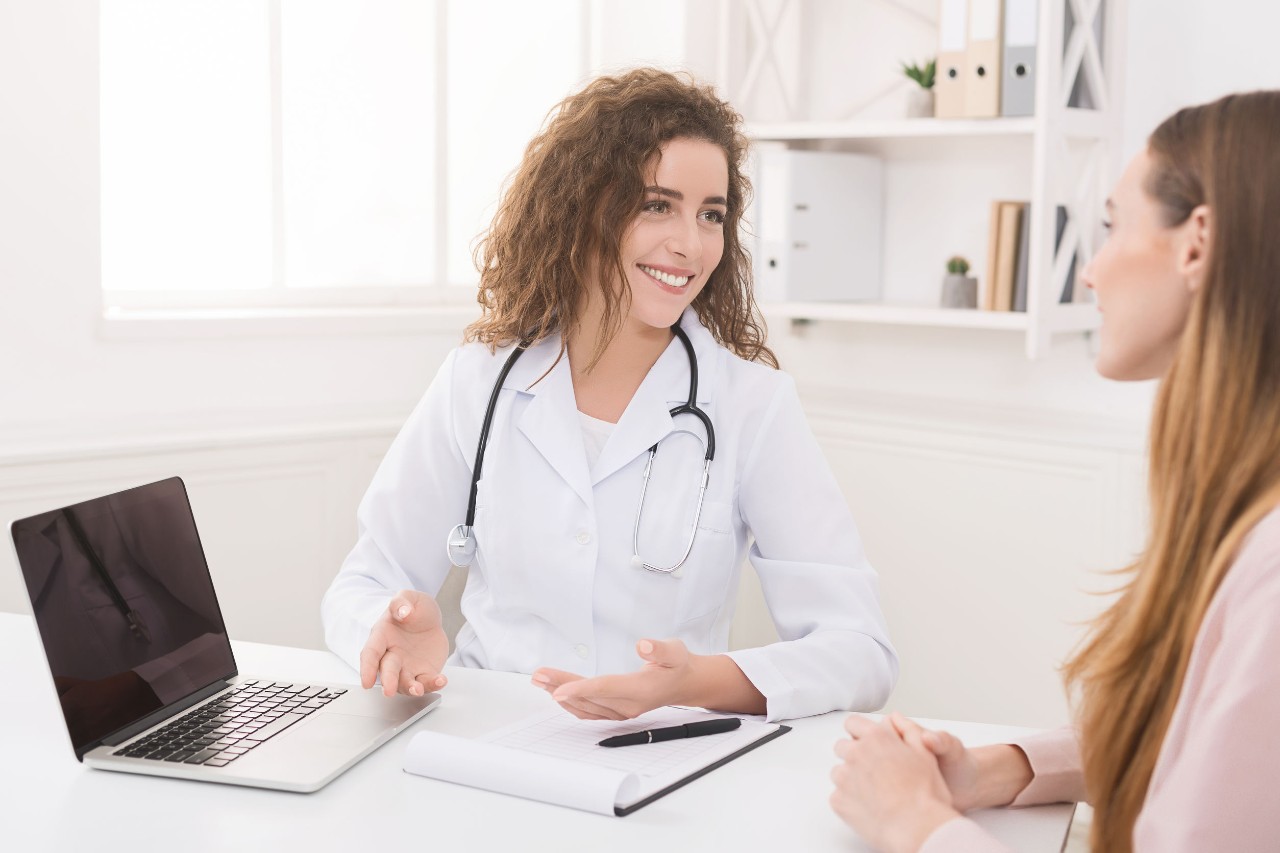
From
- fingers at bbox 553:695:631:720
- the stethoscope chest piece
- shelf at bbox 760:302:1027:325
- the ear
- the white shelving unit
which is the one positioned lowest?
fingers at bbox 553:695:631:720

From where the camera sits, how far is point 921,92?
2.84m

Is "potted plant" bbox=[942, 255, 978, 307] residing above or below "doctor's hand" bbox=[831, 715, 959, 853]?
above

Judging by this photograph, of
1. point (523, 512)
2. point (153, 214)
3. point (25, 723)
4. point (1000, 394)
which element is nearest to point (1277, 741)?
point (523, 512)

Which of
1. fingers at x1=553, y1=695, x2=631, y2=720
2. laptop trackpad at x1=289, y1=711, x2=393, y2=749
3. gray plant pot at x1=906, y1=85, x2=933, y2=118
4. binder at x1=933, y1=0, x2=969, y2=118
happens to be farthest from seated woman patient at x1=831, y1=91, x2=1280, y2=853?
gray plant pot at x1=906, y1=85, x2=933, y2=118

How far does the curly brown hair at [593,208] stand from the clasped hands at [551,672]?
1.71 ft

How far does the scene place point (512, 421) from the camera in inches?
71.5

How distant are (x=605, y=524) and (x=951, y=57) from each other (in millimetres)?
1504

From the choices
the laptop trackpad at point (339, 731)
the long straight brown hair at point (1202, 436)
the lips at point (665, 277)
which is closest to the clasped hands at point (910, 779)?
the long straight brown hair at point (1202, 436)

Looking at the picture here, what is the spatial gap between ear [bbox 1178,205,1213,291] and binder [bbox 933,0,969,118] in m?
1.81

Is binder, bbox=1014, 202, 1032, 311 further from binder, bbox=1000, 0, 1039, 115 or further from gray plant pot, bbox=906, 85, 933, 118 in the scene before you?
gray plant pot, bbox=906, 85, 933, 118

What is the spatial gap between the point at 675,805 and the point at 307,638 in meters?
1.87

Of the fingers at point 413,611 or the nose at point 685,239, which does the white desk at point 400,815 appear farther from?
the nose at point 685,239

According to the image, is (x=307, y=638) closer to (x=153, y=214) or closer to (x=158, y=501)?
(x=153, y=214)

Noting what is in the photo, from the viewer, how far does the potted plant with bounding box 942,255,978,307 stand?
2.84 m
